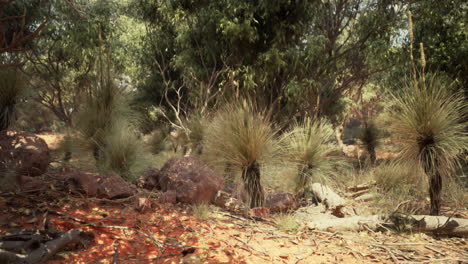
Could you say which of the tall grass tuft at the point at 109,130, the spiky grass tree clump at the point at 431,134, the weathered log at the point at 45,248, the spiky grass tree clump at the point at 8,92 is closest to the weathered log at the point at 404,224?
the spiky grass tree clump at the point at 431,134

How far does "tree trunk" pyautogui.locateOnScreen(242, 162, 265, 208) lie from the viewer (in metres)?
4.02

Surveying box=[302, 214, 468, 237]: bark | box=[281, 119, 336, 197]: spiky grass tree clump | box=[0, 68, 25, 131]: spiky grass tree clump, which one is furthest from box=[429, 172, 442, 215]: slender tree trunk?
box=[0, 68, 25, 131]: spiky grass tree clump

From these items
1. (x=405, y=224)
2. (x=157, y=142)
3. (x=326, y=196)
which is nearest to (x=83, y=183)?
(x=326, y=196)

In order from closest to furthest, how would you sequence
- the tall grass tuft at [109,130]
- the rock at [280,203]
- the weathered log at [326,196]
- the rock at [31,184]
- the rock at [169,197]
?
Answer: the rock at [31,184] → the rock at [169,197] → the rock at [280,203] → the weathered log at [326,196] → the tall grass tuft at [109,130]

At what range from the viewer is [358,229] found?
378 centimetres

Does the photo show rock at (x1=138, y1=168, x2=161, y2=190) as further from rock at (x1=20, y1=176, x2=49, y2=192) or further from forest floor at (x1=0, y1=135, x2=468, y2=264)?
rock at (x1=20, y1=176, x2=49, y2=192)

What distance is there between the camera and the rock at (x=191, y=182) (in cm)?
411

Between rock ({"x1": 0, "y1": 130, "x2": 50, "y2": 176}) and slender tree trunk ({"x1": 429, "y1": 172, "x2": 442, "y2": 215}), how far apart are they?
451 cm

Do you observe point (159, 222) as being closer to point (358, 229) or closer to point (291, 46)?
point (358, 229)

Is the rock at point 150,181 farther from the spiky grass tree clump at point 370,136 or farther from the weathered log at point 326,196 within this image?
the spiky grass tree clump at point 370,136

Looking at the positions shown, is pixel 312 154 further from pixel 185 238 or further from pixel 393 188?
pixel 185 238

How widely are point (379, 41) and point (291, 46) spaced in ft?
7.47

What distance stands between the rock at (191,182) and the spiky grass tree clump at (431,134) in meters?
2.40

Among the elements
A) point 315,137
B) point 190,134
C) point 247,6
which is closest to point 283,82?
point 247,6
